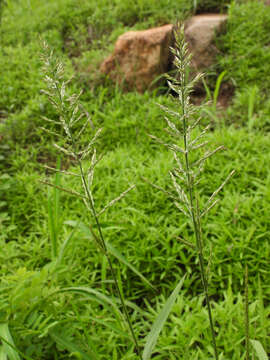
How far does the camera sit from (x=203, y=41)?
398 centimetres

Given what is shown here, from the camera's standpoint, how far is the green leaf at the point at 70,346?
1.27m

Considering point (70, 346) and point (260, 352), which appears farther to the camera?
point (70, 346)

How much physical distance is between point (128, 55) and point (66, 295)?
10.0 feet

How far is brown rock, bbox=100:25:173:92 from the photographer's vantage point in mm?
3881

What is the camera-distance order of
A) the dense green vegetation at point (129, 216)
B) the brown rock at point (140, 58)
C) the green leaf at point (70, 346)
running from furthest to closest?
the brown rock at point (140, 58)
the dense green vegetation at point (129, 216)
the green leaf at point (70, 346)

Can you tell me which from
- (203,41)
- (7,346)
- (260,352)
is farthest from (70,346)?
(203,41)

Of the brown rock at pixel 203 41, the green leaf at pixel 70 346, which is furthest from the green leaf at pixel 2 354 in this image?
the brown rock at pixel 203 41

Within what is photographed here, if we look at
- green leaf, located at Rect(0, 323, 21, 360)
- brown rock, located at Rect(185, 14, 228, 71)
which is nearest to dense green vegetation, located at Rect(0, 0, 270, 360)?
green leaf, located at Rect(0, 323, 21, 360)

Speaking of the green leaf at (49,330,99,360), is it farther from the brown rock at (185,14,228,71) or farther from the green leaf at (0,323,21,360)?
the brown rock at (185,14,228,71)

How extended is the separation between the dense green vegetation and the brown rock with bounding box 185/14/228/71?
4.5 inches

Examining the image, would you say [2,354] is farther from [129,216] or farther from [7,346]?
[129,216]

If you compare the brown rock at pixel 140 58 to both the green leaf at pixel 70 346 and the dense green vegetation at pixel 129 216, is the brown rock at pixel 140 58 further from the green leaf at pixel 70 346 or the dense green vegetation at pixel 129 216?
the green leaf at pixel 70 346

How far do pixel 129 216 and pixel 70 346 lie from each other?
1.08 m

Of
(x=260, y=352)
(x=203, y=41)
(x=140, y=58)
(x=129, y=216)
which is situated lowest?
(x=129, y=216)
